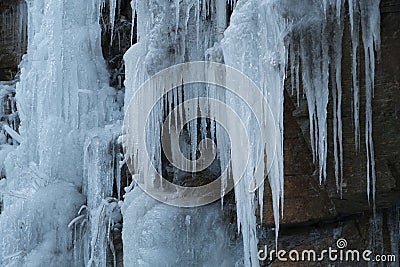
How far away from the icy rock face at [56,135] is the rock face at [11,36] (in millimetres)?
1302

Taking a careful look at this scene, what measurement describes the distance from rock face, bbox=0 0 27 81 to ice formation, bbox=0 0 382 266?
0.28 meters

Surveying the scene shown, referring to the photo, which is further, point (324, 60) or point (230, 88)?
point (230, 88)

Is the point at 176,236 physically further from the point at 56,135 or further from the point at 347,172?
the point at 56,135

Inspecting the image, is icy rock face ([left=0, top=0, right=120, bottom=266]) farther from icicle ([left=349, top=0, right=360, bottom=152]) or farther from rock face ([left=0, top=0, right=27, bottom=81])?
icicle ([left=349, top=0, right=360, bottom=152])

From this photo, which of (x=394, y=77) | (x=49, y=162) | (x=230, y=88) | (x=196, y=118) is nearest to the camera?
(x=394, y=77)

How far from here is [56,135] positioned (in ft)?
18.2

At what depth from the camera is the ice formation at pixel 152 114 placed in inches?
136

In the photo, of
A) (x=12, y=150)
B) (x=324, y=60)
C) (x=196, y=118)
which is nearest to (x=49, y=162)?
(x=12, y=150)

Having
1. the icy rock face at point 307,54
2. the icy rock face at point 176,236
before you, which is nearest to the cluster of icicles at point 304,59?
the icy rock face at point 307,54

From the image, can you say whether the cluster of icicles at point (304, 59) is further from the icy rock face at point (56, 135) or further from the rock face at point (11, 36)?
the rock face at point (11, 36)

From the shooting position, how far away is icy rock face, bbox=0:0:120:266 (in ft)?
17.3

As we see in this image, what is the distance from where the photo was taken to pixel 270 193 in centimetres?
391

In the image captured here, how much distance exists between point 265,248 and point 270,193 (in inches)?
14.3

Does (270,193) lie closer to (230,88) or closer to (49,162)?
(230,88)
